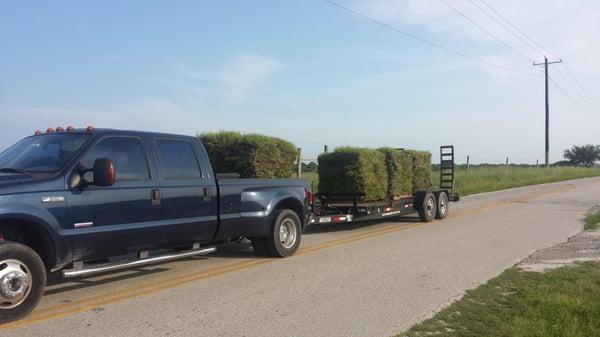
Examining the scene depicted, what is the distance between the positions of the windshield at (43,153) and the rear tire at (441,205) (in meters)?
11.1

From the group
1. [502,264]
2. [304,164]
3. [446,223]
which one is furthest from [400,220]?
[502,264]

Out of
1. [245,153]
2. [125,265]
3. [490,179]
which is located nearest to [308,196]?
[245,153]

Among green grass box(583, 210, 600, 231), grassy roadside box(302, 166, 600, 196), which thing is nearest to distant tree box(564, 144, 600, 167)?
grassy roadside box(302, 166, 600, 196)

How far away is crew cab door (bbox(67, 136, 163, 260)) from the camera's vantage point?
6.32 metres

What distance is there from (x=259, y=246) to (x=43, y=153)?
12.9ft

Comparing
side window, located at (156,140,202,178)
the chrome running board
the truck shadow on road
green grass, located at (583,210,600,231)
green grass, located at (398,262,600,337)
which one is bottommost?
green grass, located at (398,262,600,337)

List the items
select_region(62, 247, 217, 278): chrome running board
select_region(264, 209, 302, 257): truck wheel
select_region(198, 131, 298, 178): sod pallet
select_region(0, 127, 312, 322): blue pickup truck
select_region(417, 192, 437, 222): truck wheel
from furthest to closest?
select_region(417, 192, 437, 222): truck wheel, select_region(198, 131, 298, 178): sod pallet, select_region(264, 209, 302, 257): truck wheel, select_region(62, 247, 217, 278): chrome running board, select_region(0, 127, 312, 322): blue pickup truck

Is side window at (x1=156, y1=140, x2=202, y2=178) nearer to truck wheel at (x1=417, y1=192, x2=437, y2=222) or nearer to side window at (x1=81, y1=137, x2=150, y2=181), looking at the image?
side window at (x1=81, y1=137, x2=150, y2=181)

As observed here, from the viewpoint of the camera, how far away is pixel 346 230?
13.5 m

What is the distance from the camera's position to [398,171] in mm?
14789

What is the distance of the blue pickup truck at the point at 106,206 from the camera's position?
575cm

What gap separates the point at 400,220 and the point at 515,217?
326 centimetres

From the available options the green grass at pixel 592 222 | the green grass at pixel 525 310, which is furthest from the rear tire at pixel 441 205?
the green grass at pixel 525 310

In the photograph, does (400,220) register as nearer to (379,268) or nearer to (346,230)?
(346,230)
